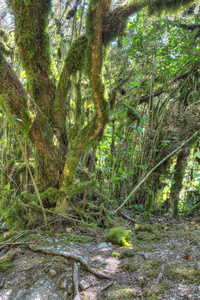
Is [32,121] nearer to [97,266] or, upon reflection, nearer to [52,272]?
[52,272]

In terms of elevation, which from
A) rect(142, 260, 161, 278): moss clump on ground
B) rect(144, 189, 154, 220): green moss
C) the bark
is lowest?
rect(142, 260, 161, 278): moss clump on ground

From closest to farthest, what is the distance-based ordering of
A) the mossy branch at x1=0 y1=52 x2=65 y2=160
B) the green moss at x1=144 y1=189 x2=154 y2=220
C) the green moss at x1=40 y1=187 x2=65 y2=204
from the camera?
the mossy branch at x1=0 y1=52 x2=65 y2=160 → the green moss at x1=40 y1=187 x2=65 y2=204 → the green moss at x1=144 y1=189 x2=154 y2=220

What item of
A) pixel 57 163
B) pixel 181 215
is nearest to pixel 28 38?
pixel 57 163

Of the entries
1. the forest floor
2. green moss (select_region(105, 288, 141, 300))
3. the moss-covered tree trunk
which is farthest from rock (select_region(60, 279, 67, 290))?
the moss-covered tree trunk

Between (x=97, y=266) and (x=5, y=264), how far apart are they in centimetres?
91

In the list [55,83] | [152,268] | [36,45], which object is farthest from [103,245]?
[36,45]

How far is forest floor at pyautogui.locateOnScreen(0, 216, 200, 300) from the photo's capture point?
1.58 meters

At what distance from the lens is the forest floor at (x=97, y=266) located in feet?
5.19

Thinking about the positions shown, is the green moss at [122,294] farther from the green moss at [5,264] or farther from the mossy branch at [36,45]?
the mossy branch at [36,45]

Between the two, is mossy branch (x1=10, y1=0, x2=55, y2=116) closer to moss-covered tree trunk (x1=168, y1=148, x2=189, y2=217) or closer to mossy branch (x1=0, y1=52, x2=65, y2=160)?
mossy branch (x1=0, y1=52, x2=65, y2=160)

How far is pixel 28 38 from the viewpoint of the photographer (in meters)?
3.00

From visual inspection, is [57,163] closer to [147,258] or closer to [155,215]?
[147,258]

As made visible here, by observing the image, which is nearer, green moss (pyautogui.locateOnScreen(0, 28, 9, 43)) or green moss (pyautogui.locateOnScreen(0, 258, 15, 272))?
green moss (pyautogui.locateOnScreen(0, 258, 15, 272))

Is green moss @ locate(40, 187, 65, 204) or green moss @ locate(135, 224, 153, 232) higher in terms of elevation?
green moss @ locate(40, 187, 65, 204)
